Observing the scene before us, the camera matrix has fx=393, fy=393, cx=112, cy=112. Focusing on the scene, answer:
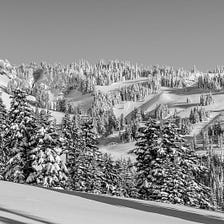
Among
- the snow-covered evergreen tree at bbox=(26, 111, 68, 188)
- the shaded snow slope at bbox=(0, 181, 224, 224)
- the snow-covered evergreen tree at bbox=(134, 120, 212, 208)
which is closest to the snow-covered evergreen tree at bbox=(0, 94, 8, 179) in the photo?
the snow-covered evergreen tree at bbox=(26, 111, 68, 188)

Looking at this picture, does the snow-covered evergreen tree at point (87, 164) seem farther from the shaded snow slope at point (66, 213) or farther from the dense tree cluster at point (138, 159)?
the shaded snow slope at point (66, 213)

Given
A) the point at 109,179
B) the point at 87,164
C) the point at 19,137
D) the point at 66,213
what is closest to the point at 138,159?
the point at 87,164

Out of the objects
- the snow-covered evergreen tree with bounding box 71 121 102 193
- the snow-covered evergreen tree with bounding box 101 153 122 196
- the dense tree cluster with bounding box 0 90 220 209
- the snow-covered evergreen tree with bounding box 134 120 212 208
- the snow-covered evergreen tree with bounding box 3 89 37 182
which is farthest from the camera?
the snow-covered evergreen tree with bounding box 101 153 122 196

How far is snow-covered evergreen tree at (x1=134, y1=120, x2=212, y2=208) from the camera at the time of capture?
110 feet

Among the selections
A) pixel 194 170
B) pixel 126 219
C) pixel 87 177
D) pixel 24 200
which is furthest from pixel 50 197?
pixel 87 177

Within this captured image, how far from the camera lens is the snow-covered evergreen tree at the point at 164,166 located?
1315 inches

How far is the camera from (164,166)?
33.8 meters

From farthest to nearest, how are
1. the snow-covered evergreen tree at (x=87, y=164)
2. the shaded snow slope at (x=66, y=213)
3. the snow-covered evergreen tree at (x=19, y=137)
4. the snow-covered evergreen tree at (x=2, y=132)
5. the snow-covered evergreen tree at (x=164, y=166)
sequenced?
1. the snow-covered evergreen tree at (x=87, y=164)
2. the snow-covered evergreen tree at (x=2, y=132)
3. the snow-covered evergreen tree at (x=164, y=166)
4. the snow-covered evergreen tree at (x=19, y=137)
5. the shaded snow slope at (x=66, y=213)

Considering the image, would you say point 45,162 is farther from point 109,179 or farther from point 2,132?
point 109,179

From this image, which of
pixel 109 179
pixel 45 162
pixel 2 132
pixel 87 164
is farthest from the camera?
pixel 109 179

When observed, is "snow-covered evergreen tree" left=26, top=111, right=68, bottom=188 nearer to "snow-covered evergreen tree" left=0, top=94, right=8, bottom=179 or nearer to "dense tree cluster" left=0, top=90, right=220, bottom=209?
"dense tree cluster" left=0, top=90, right=220, bottom=209

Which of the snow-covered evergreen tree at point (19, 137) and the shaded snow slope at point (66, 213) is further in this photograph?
the snow-covered evergreen tree at point (19, 137)

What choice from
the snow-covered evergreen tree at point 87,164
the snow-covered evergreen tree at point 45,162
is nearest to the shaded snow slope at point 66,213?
the snow-covered evergreen tree at point 45,162

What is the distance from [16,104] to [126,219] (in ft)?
78.0
